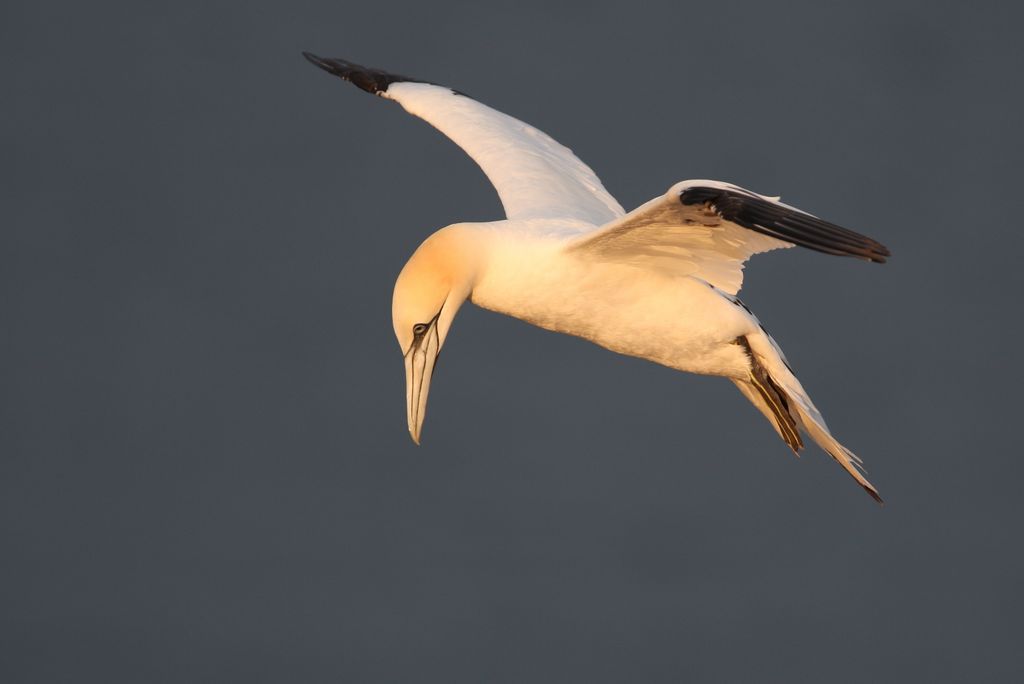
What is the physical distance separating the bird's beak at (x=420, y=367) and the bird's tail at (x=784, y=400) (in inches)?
63.6

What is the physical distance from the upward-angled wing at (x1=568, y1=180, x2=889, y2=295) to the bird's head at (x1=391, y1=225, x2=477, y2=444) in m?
0.52

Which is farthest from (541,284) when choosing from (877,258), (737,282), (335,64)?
(335,64)

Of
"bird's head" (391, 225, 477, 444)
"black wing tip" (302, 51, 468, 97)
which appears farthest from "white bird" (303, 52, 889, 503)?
"black wing tip" (302, 51, 468, 97)

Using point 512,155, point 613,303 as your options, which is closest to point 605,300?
point 613,303

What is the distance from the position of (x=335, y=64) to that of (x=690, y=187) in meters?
5.75

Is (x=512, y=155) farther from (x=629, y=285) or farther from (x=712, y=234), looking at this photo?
(x=712, y=234)

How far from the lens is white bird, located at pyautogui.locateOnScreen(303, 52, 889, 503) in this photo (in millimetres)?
9219

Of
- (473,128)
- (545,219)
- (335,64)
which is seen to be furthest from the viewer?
(335,64)

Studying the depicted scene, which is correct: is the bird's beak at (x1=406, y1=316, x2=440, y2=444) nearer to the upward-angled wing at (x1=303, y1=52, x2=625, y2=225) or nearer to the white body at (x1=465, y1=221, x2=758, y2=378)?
the white body at (x1=465, y1=221, x2=758, y2=378)

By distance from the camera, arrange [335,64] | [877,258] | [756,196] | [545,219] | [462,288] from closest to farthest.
→ [877,258] < [756,196] < [462,288] < [545,219] < [335,64]

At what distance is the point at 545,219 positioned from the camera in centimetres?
1062

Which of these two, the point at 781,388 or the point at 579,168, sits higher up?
the point at 579,168

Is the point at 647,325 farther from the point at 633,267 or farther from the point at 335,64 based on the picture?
the point at 335,64

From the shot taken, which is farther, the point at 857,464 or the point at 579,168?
the point at 579,168
